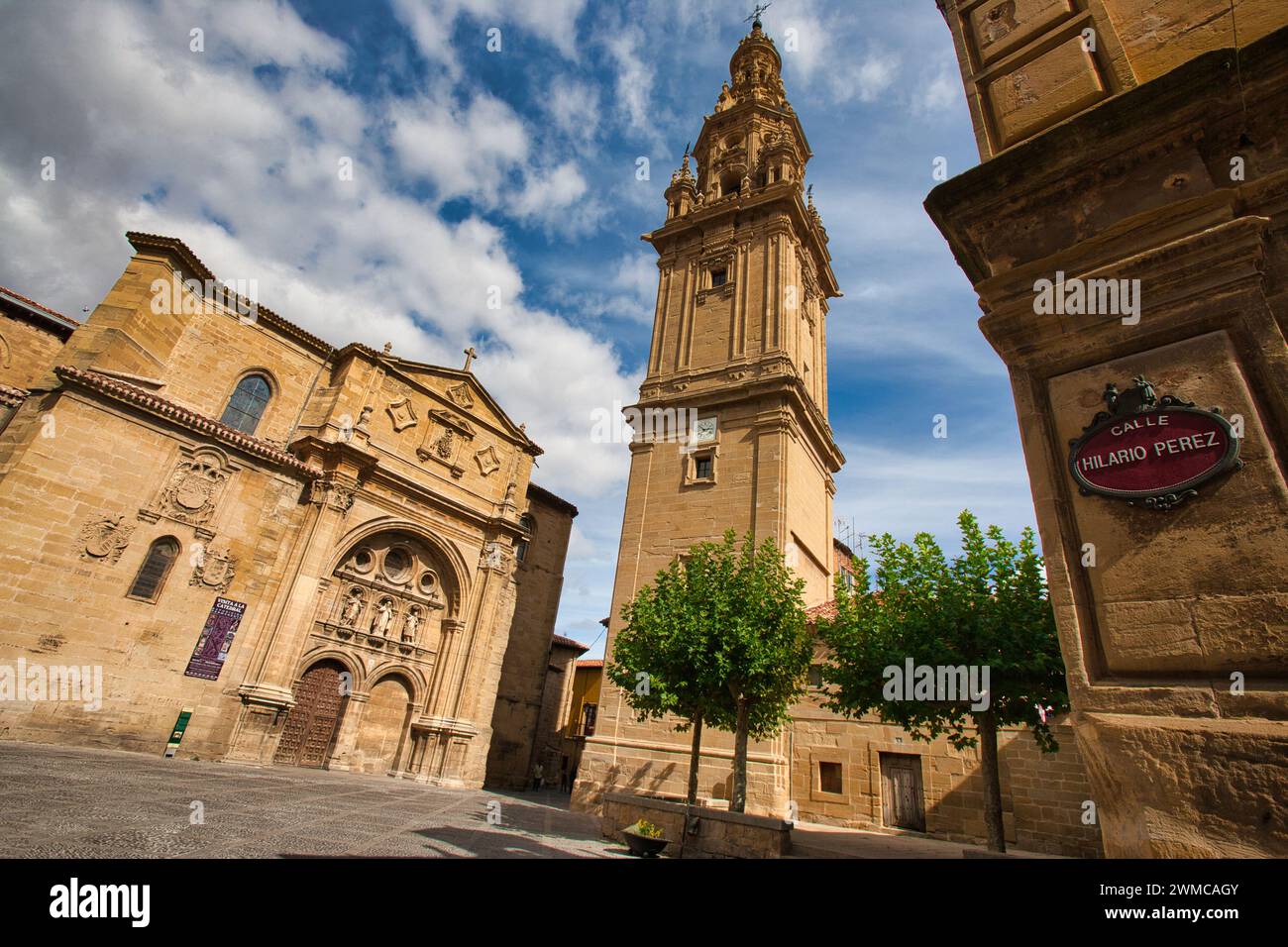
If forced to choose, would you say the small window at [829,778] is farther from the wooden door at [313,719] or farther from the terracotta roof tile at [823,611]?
the wooden door at [313,719]

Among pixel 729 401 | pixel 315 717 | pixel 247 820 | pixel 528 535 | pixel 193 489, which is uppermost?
pixel 729 401

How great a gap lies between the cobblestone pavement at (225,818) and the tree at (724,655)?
2.82 metres

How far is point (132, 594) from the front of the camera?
1603 cm

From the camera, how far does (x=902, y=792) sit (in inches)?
614

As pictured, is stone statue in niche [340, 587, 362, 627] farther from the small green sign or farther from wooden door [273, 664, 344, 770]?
the small green sign

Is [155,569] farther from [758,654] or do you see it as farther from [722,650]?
[758,654]

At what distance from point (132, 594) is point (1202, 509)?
2107cm

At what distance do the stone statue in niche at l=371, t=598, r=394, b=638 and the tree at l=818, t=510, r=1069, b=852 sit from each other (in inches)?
628

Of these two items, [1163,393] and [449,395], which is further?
[449,395]

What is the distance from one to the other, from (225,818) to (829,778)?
1424 cm

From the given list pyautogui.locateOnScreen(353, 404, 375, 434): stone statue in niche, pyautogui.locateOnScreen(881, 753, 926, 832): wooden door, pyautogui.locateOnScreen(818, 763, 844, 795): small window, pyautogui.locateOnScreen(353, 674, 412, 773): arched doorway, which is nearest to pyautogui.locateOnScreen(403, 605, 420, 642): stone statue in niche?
pyautogui.locateOnScreen(353, 674, 412, 773): arched doorway

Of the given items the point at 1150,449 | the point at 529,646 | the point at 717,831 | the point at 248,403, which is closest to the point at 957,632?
the point at 717,831

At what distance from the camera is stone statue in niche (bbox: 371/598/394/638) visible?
21.7m
